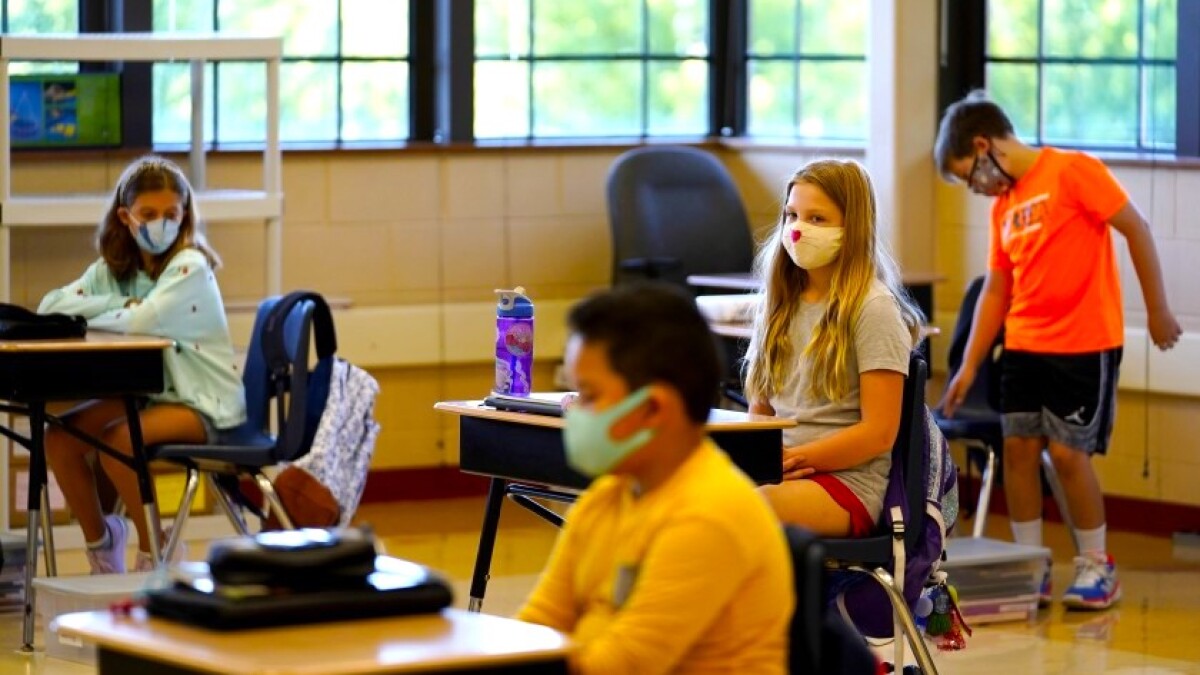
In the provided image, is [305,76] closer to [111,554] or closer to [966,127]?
[111,554]

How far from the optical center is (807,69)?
8109 millimetres

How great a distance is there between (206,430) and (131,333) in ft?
1.10

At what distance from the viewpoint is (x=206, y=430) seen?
576 centimetres

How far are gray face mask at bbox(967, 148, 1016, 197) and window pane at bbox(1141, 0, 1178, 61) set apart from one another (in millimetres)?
1186

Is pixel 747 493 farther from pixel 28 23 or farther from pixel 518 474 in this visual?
pixel 28 23

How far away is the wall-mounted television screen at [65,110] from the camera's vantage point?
6.88 meters

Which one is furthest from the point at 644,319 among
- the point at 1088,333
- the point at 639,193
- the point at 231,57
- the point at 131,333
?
the point at 639,193

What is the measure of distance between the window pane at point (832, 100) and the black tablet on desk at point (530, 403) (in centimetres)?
361

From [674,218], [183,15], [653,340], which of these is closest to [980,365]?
[674,218]

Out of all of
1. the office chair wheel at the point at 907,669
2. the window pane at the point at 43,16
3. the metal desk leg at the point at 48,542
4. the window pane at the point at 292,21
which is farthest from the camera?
the window pane at the point at 292,21

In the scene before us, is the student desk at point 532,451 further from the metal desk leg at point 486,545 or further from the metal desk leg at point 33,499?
the metal desk leg at point 33,499

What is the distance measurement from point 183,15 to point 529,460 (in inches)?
145

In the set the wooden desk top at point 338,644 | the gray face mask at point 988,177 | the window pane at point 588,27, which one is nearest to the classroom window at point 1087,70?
the gray face mask at point 988,177

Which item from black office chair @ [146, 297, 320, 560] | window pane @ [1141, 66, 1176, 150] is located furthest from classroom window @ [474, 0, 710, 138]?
black office chair @ [146, 297, 320, 560]
